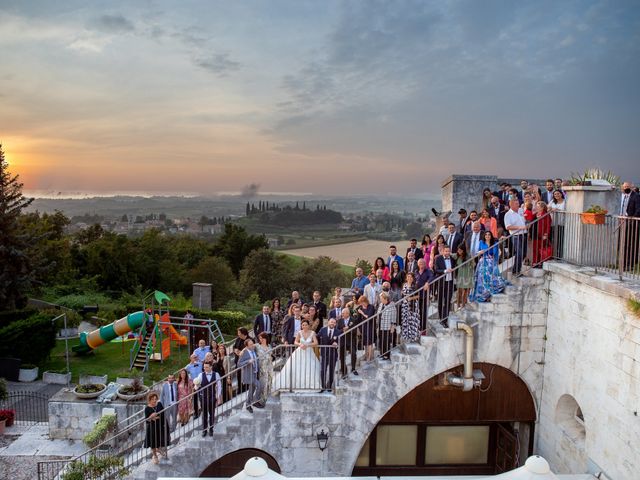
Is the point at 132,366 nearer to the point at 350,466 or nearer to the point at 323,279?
the point at 350,466

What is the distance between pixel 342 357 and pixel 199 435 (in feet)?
11.9

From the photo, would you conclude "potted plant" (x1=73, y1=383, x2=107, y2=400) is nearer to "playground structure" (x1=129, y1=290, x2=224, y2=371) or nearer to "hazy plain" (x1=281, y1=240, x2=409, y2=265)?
"playground structure" (x1=129, y1=290, x2=224, y2=371)

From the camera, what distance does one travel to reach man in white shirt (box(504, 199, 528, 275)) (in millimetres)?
12395

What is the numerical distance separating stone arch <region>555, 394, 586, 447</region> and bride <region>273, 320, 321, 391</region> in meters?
5.34

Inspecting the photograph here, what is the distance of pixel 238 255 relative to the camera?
239 feet

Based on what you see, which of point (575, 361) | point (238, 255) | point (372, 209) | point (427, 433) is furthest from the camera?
point (372, 209)

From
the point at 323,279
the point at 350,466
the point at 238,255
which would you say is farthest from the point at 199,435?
the point at 238,255

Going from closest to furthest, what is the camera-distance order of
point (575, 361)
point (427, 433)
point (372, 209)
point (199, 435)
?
point (575, 361) → point (199, 435) → point (427, 433) → point (372, 209)

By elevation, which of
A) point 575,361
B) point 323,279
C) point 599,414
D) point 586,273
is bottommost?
point 323,279

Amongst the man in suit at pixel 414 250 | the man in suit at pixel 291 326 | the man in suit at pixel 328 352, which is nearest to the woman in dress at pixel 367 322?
the man in suit at pixel 328 352

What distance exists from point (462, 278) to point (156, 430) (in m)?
7.61

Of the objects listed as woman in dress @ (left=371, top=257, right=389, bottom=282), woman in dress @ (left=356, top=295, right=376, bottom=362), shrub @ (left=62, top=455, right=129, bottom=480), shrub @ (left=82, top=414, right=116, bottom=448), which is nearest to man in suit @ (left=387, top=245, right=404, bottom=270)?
woman in dress @ (left=371, top=257, right=389, bottom=282)

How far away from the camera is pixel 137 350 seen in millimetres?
26453

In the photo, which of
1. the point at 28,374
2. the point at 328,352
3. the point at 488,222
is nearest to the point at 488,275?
the point at 488,222
